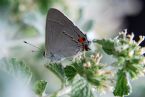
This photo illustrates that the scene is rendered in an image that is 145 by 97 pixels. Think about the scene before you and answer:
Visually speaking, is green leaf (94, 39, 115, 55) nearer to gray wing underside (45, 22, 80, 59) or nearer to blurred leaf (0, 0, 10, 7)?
gray wing underside (45, 22, 80, 59)

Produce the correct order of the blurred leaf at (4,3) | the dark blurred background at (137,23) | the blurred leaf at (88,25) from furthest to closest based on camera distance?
the dark blurred background at (137,23), the blurred leaf at (88,25), the blurred leaf at (4,3)

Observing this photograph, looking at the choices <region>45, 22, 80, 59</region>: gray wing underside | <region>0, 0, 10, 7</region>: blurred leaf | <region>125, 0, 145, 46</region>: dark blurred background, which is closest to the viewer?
<region>45, 22, 80, 59</region>: gray wing underside

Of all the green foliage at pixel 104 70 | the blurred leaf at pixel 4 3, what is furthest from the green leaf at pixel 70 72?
the blurred leaf at pixel 4 3

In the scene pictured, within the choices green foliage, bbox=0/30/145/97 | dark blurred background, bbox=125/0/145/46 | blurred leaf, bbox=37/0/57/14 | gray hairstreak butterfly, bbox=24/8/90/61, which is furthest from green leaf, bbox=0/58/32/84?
dark blurred background, bbox=125/0/145/46

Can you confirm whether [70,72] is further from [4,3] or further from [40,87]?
[4,3]

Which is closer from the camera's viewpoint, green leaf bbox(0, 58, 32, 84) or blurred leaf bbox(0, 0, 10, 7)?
green leaf bbox(0, 58, 32, 84)

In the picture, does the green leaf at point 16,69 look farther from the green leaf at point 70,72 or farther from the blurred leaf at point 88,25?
the blurred leaf at point 88,25

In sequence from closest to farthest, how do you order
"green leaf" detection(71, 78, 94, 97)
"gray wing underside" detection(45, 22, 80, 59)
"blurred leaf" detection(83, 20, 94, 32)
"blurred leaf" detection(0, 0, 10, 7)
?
"green leaf" detection(71, 78, 94, 97) < "gray wing underside" detection(45, 22, 80, 59) < "blurred leaf" detection(0, 0, 10, 7) < "blurred leaf" detection(83, 20, 94, 32)
